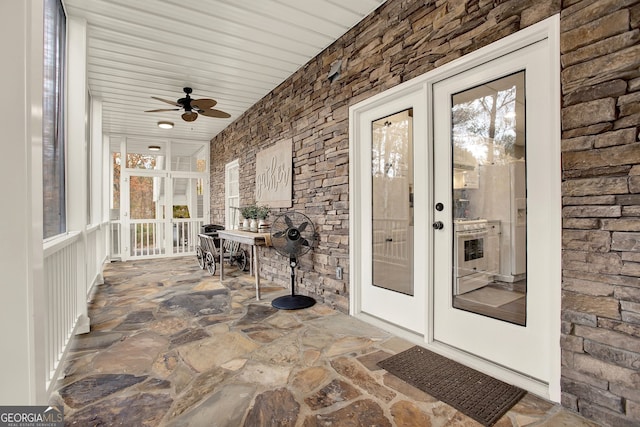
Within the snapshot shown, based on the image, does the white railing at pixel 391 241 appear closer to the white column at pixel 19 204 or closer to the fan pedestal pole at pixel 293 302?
the fan pedestal pole at pixel 293 302

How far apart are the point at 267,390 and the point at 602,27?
2.53 meters

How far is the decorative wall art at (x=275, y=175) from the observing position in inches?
159

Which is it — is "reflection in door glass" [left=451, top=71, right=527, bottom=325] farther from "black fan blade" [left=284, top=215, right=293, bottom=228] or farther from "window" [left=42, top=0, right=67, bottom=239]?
"window" [left=42, top=0, right=67, bottom=239]

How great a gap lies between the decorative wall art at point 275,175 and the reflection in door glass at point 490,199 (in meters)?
2.29

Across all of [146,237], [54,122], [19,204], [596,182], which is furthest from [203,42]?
[146,237]

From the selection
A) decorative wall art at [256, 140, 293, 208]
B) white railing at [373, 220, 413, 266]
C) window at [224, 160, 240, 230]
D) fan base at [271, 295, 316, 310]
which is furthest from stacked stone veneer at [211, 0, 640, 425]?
window at [224, 160, 240, 230]

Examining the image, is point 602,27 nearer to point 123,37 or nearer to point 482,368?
point 482,368

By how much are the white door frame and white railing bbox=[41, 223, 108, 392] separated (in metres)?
2.22

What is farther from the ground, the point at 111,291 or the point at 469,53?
the point at 469,53

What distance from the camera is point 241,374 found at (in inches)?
75.9

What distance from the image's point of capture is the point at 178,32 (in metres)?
2.97

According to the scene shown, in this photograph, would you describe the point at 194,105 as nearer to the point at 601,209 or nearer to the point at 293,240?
the point at 293,240

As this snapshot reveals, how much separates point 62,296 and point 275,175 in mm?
2729

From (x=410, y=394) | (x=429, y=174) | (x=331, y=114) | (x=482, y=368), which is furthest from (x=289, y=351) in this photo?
(x=331, y=114)
